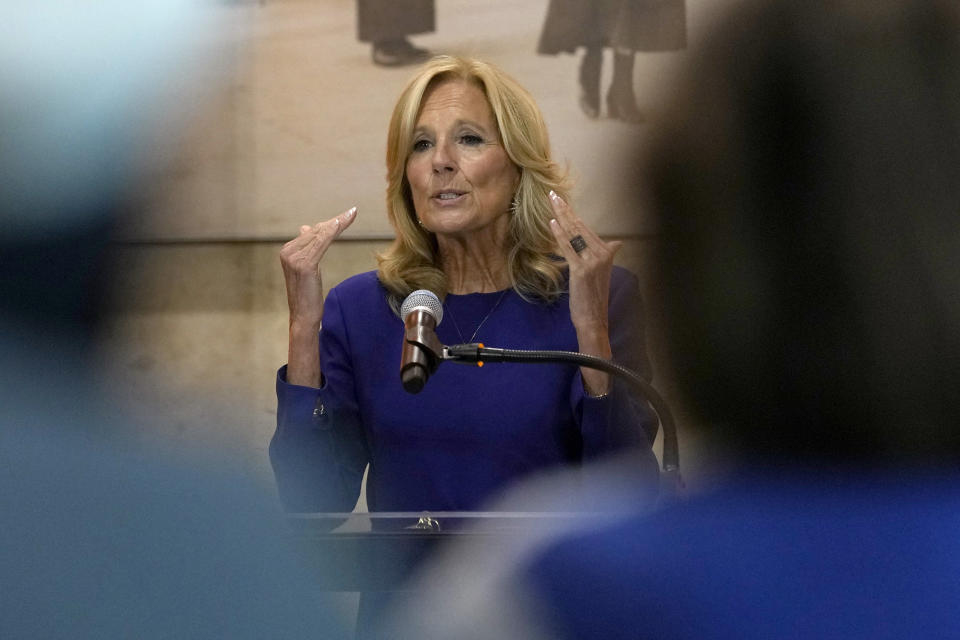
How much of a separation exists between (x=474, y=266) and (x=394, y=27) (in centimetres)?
100

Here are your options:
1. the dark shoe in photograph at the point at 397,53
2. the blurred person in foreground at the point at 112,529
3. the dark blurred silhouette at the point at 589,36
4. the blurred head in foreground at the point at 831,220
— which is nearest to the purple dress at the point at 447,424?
the dark blurred silhouette at the point at 589,36

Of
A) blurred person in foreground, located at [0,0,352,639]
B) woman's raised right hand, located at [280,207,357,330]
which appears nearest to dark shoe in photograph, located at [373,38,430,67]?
woman's raised right hand, located at [280,207,357,330]

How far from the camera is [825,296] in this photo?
1.98 feet

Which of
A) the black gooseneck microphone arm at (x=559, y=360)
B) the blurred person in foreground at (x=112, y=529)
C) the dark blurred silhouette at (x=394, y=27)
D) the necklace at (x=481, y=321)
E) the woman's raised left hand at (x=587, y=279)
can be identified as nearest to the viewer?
the blurred person in foreground at (x=112, y=529)

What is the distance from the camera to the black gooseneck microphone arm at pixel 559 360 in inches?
41.6

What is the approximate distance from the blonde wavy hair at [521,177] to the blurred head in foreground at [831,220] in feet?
3.55

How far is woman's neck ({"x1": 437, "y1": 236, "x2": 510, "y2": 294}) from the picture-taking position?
1.79 meters

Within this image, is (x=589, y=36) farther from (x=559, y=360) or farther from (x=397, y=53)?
(x=559, y=360)

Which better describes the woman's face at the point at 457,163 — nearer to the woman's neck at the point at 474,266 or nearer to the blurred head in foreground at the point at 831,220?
the woman's neck at the point at 474,266

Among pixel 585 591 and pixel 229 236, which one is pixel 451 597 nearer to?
pixel 585 591

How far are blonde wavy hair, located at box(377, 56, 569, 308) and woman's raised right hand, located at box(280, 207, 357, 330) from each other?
21 cm

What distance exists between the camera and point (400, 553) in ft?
3.16

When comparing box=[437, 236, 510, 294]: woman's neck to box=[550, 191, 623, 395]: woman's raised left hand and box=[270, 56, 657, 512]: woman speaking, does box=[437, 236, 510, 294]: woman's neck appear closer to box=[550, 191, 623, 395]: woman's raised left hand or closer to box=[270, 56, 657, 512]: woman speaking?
box=[270, 56, 657, 512]: woman speaking

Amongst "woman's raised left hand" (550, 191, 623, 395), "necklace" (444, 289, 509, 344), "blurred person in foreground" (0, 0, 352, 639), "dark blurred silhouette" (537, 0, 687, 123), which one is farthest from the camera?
"dark blurred silhouette" (537, 0, 687, 123)
